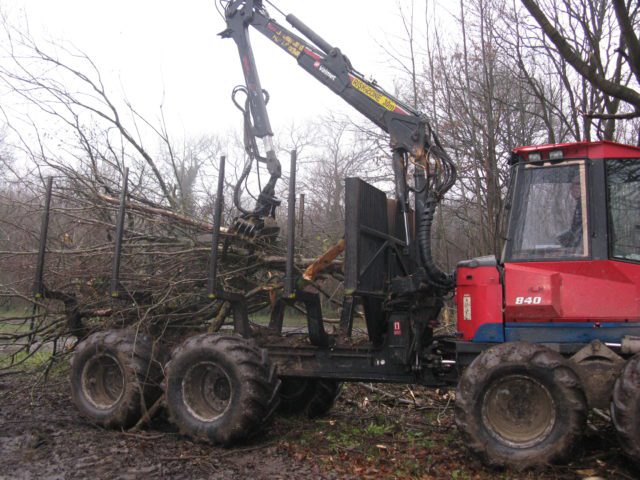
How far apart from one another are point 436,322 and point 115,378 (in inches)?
153

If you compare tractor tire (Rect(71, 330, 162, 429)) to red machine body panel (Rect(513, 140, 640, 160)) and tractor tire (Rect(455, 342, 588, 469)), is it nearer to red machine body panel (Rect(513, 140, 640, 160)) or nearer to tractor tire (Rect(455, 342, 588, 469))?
tractor tire (Rect(455, 342, 588, 469))

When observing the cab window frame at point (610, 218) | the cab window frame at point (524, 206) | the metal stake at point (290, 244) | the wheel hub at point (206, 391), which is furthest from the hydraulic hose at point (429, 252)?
the wheel hub at point (206, 391)

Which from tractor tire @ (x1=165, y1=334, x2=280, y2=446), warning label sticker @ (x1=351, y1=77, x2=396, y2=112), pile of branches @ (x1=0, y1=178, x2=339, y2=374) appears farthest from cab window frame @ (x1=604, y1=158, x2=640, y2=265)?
pile of branches @ (x1=0, y1=178, x2=339, y2=374)

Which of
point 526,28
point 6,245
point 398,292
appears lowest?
point 398,292

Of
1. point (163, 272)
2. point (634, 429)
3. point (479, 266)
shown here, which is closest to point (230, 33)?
point (163, 272)

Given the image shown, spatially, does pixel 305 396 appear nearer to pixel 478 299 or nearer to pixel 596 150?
pixel 478 299

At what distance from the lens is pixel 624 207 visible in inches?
208

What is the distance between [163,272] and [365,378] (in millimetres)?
3000

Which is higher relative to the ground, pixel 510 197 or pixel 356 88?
pixel 356 88

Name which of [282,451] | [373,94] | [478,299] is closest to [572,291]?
[478,299]

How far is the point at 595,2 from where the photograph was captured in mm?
10172

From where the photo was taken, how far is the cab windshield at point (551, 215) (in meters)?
5.31

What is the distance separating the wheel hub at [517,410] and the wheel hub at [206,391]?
2690 mm

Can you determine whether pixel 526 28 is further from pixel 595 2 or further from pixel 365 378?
pixel 365 378
